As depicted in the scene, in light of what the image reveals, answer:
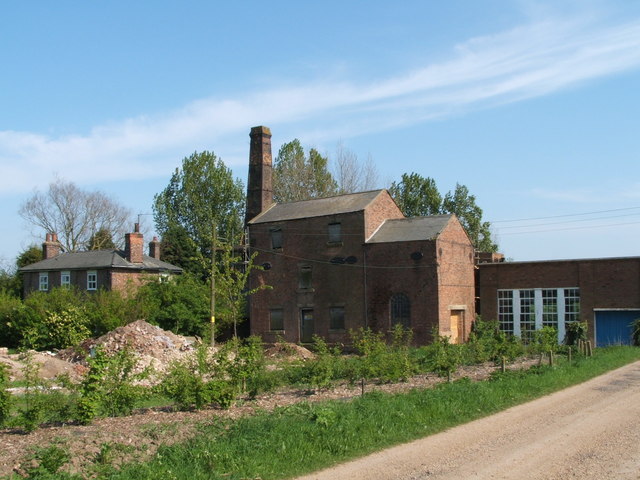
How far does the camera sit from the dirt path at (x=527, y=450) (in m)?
8.91

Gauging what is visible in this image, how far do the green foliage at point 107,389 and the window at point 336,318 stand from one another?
2478 cm

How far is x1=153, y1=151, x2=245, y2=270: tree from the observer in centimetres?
6216

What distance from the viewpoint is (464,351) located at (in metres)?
22.2

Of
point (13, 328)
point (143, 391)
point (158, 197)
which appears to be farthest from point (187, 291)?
point (143, 391)

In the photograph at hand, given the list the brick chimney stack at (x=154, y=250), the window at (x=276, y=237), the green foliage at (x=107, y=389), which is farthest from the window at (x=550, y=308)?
the brick chimney stack at (x=154, y=250)

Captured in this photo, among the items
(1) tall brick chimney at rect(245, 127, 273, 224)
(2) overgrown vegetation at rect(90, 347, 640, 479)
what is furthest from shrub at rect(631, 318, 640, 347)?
(1) tall brick chimney at rect(245, 127, 273, 224)

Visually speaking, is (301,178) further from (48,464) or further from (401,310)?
(48,464)

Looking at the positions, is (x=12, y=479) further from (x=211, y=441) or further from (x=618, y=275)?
(x=618, y=275)

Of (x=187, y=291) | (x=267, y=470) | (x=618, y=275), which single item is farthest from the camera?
(x=187, y=291)

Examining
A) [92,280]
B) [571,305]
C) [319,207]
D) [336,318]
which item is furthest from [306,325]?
[92,280]

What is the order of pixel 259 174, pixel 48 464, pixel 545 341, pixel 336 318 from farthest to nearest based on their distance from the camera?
pixel 259 174, pixel 336 318, pixel 545 341, pixel 48 464

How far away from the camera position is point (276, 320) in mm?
40594

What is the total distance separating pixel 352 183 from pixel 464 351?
131ft

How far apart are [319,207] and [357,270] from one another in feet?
16.6
